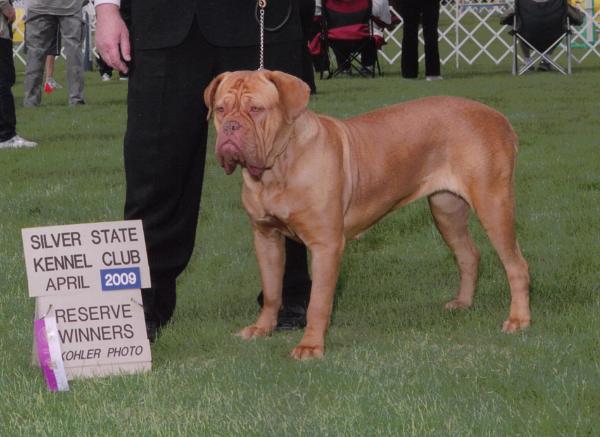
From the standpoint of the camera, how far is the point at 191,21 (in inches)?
183

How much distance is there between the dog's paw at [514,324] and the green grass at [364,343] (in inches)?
1.7

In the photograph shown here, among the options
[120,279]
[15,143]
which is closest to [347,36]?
[15,143]

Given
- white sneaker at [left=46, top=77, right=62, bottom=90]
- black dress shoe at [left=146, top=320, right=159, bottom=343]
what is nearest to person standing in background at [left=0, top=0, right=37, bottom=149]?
black dress shoe at [left=146, top=320, right=159, bottom=343]

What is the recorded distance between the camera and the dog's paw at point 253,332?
16.1 ft

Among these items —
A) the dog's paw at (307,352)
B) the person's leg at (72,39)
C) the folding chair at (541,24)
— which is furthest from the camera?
the folding chair at (541,24)

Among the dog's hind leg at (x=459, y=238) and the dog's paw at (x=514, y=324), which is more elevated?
the dog's hind leg at (x=459, y=238)

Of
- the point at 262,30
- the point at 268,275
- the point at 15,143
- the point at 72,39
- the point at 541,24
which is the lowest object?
the point at 541,24

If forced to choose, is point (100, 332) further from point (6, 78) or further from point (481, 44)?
point (481, 44)

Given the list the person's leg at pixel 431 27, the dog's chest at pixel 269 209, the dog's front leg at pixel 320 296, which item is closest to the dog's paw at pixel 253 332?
the dog's front leg at pixel 320 296

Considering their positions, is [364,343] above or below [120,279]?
below

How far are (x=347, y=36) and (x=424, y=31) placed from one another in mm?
1400

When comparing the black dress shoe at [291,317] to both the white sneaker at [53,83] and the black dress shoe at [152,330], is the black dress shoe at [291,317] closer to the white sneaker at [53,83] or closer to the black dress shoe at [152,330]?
the black dress shoe at [152,330]

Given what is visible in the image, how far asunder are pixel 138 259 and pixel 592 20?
1949cm

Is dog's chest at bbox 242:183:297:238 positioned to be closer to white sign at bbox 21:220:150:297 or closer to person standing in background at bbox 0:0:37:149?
white sign at bbox 21:220:150:297
